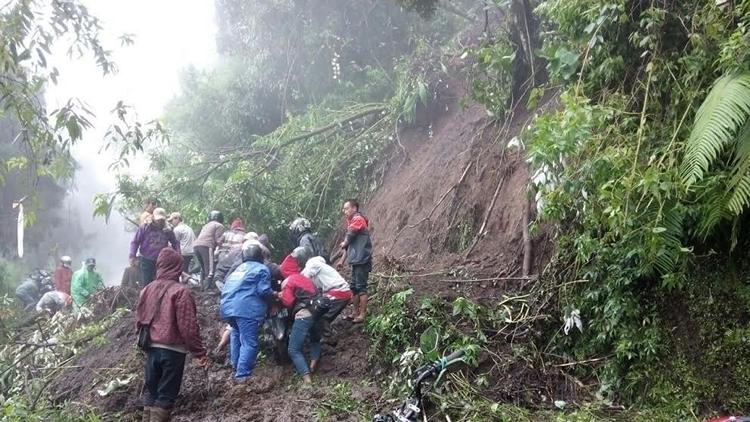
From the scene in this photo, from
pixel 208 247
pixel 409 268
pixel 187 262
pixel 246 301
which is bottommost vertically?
pixel 409 268

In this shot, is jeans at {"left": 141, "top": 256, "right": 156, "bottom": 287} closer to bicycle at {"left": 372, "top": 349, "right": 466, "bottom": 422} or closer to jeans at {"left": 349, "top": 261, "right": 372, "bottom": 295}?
jeans at {"left": 349, "top": 261, "right": 372, "bottom": 295}

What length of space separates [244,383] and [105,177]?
2536 centimetres

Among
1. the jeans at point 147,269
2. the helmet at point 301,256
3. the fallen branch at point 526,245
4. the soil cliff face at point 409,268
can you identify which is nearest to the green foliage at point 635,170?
the fallen branch at point 526,245

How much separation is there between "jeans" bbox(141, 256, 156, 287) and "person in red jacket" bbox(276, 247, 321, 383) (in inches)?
120

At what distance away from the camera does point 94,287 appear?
10.9 meters

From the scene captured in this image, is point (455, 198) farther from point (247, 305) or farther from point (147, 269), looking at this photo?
point (147, 269)

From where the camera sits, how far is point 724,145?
4895 millimetres

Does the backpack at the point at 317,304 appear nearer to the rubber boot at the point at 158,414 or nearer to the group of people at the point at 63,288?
the rubber boot at the point at 158,414

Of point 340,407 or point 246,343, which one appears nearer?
point 340,407

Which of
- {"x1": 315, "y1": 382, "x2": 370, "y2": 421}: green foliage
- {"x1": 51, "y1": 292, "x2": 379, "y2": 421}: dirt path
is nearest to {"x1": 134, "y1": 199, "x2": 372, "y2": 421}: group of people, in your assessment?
{"x1": 51, "y1": 292, "x2": 379, "y2": 421}: dirt path

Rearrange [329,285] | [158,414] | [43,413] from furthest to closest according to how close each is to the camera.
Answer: [329,285] → [43,413] → [158,414]

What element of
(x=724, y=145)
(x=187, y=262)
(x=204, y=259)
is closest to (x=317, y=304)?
(x=204, y=259)

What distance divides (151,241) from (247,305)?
3020mm

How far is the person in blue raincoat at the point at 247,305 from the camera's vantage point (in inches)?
259
